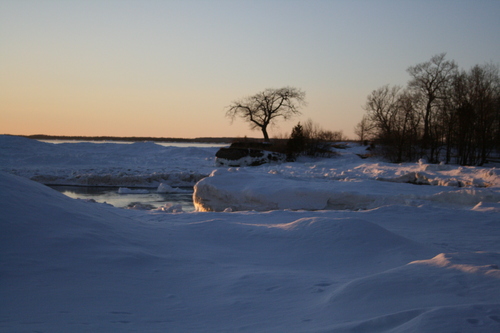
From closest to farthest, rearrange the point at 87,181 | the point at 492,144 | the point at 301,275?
the point at 301,275 → the point at 87,181 → the point at 492,144

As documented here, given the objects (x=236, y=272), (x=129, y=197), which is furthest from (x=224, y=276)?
(x=129, y=197)

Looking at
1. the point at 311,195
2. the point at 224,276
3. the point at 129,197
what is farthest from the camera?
the point at 129,197

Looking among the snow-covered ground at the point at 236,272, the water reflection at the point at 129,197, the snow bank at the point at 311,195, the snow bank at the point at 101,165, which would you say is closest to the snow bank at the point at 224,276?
the snow-covered ground at the point at 236,272

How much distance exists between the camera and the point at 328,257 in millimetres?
5031

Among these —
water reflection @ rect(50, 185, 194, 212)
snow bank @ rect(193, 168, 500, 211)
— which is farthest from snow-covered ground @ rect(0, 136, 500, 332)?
water reflection @ rect(50, 185, 194, 212)

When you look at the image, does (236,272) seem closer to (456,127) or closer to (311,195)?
(311,195)

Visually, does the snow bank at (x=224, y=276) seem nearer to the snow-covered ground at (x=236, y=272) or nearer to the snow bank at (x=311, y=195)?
the snow-covered ground at (x=236, y=272)

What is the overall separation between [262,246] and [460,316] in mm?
3286

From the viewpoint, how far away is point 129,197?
569 inches

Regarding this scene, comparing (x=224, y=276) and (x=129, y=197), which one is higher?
(x=224, y=276)

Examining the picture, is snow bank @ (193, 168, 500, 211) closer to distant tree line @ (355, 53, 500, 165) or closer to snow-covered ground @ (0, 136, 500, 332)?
snow-covered ground @ (0, 136, 500, 332)

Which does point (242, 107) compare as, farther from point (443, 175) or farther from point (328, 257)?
point (328, 257)

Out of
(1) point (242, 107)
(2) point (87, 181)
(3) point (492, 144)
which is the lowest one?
(2) point (87, 181)

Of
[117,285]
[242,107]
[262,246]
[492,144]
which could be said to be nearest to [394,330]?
[117,285]
